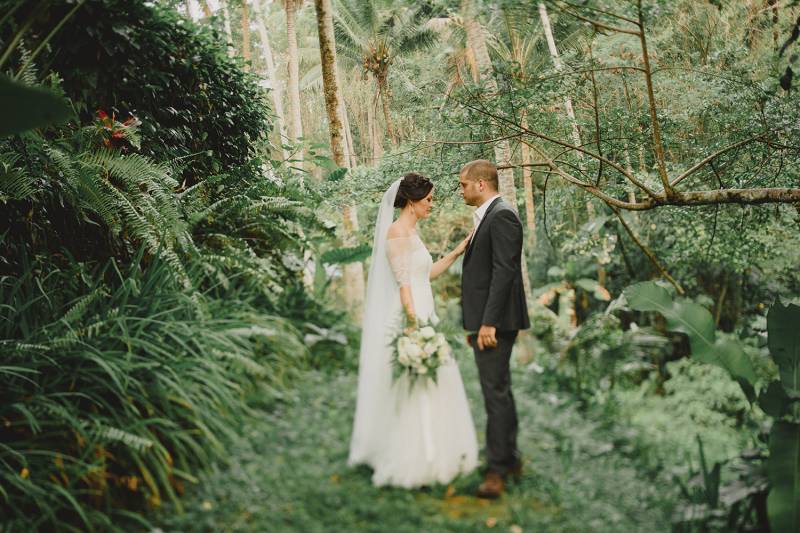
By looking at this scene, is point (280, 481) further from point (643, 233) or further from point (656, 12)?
point (643, 233)

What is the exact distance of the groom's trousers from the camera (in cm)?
302

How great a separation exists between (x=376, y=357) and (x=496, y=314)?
726 mm

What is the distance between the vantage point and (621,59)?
5.48 meters

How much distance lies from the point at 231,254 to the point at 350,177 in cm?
223

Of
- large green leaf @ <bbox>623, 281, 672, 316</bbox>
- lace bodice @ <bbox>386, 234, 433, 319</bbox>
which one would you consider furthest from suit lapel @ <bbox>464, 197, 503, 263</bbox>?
large green leaf @ <bbox>623, 281, 672, 316</bbox>

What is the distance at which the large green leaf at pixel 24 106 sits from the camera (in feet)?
4.33

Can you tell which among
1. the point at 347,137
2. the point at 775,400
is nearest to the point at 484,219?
the point at 775,400

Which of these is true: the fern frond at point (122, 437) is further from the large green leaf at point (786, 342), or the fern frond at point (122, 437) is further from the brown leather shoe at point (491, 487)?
the large green leaf at point (786, 342)

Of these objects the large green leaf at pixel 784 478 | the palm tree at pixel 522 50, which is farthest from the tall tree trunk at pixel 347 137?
the large green leaf at pixel 784 478

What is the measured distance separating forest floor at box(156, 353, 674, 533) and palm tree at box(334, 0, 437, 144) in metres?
3.63

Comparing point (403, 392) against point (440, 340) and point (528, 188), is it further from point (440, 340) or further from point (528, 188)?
point (528, 188)

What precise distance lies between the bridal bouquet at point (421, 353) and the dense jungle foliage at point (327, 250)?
0.15m

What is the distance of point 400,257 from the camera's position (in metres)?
3.14

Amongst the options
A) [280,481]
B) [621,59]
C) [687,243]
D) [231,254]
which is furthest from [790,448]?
[687,243]
